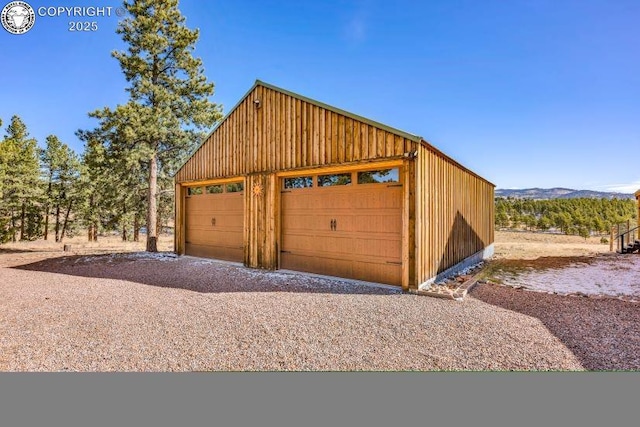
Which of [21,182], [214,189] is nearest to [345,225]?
[214,189]

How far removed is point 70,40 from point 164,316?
18.1ft

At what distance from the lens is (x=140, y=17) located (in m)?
11.2

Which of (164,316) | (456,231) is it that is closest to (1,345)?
(164,316)

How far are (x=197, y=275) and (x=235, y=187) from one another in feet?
9.66

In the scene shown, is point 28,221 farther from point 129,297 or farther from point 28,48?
point 129,297

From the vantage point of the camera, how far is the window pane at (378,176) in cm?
594

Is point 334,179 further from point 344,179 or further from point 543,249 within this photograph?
point 543,249

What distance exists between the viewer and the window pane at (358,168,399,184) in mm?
5938

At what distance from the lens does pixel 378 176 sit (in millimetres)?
6133

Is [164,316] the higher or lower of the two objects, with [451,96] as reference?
lower

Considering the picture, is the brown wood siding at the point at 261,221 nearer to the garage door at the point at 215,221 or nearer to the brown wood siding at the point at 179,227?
the garage door at the point at 215,221

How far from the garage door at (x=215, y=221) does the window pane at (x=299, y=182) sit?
1728 millimetres
